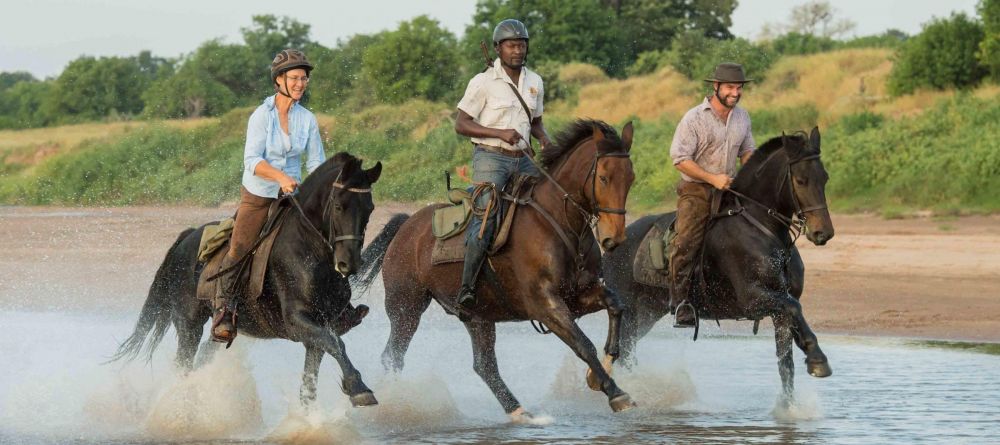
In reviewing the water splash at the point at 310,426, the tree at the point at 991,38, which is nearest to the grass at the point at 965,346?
the water splash at the point at 310,426

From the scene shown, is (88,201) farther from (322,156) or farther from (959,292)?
(322,156)

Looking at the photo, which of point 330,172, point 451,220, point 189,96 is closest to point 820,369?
point 451,220

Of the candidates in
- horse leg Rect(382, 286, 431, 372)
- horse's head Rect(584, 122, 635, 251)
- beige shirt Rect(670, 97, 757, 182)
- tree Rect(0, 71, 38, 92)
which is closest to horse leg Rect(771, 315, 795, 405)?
beige shirt Rect(670, 97, 757, 182)

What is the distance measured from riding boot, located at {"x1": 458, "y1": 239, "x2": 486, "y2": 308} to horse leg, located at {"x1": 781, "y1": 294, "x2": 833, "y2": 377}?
7.03ft

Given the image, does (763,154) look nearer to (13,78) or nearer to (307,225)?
(307,225)

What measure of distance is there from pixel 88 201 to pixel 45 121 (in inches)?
1238

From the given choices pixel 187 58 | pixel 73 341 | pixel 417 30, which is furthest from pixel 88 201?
pixel 73 341

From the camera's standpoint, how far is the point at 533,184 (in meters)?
10.2

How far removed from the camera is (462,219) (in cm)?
1066

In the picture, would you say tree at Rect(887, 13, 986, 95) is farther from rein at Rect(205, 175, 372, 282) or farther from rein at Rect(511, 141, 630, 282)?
rein at Rect(205, 175, 372, 282)

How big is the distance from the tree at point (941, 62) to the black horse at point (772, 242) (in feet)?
82.9

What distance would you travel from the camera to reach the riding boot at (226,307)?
965 centimetres

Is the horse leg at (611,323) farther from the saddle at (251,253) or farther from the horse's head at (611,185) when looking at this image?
the saddle at (251,253)

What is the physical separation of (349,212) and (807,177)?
11.1 feet
